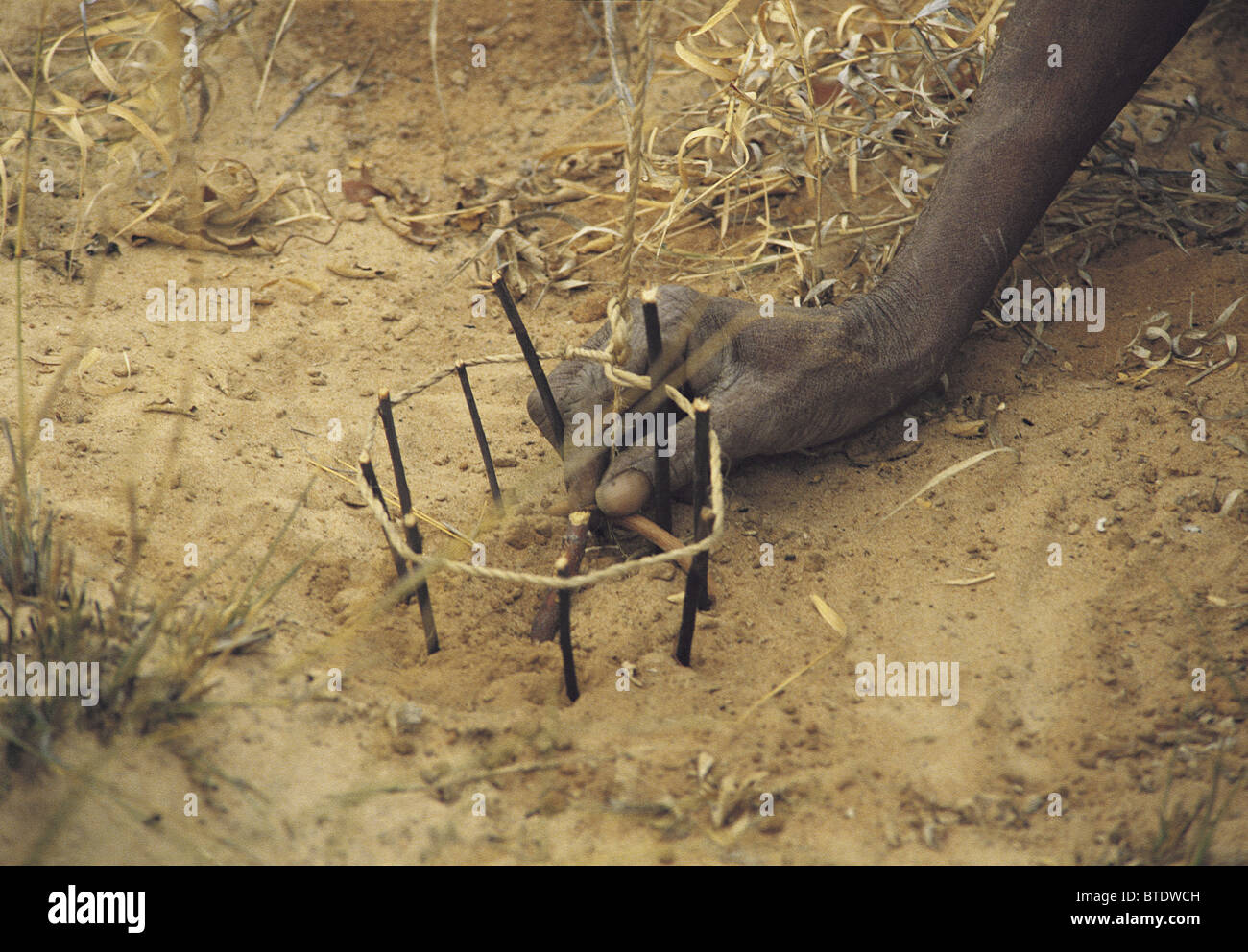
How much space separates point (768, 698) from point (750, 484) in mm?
593

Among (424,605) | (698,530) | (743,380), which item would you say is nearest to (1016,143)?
(743,380)

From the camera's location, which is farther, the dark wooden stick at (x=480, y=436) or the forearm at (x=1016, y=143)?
the forearm at (x=1016, y=143)

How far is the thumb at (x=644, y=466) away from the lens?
185 cm

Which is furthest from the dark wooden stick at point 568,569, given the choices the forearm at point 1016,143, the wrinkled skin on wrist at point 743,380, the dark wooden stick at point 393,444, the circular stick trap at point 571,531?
the forearm at point 1016,143

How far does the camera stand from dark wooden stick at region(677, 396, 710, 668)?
1537 millimetres

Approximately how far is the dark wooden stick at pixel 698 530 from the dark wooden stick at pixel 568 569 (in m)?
0.20

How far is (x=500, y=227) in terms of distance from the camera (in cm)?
293

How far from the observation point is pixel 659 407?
195 centimetres

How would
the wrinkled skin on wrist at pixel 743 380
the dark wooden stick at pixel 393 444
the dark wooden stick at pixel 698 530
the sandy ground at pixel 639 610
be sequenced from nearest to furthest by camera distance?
the sandy ground at pixel 639 610 < the dark wooden stick at pixel 698 530 < the dark wooden stick at pixel 393 444 < the wrinkled skin on wrist at pixel 743 380

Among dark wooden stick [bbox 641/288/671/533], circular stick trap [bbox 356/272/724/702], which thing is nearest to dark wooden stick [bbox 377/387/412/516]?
circular stick trap [bbox 356/272/724/702]

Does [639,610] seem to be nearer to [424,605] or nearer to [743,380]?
[424,605]

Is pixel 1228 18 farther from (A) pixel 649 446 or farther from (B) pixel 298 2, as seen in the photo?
(B) pixel 298 2

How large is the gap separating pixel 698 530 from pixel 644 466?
0.31 m

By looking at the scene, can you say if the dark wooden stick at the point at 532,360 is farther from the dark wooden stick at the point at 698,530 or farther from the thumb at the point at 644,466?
the dark wooden stick at the point at 698,530
